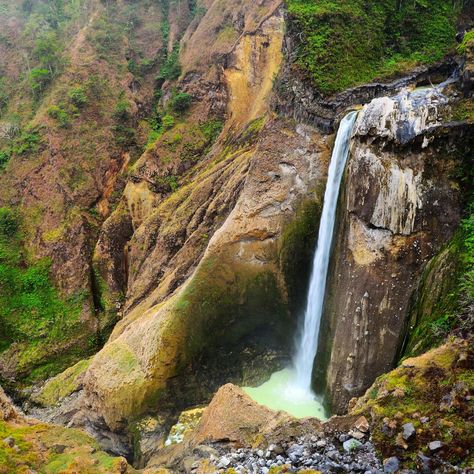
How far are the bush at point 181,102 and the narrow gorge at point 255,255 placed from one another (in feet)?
0.49

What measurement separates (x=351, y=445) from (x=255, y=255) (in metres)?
9.58

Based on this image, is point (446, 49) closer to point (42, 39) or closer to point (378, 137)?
point (378, 137)

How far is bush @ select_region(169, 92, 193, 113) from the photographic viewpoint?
104ft

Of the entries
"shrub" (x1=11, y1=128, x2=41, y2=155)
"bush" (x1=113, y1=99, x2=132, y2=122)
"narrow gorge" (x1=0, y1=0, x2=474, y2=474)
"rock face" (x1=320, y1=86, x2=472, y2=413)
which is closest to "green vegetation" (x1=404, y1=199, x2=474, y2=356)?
"narrow gorge" (x1=0, y1=0, x2=474, y2=474)

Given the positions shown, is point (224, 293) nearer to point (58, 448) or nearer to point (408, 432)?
point (58, 448)

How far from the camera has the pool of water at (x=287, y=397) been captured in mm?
13250

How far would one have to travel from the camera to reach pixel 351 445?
23.7ft

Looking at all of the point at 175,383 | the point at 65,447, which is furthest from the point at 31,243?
the point at 65,447

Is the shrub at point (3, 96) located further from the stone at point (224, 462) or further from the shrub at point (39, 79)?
the stone at point (224, 462)

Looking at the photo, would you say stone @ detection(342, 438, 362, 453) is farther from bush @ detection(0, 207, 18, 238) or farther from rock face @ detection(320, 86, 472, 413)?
bush @ detection(0, 207, 18, 238)

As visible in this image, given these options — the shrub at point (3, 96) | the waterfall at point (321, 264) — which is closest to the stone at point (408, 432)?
the waterfall at point (321, 264)

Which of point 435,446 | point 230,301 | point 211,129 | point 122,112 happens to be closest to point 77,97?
point 122,112

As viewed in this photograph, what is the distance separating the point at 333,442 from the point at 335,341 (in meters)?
5.65

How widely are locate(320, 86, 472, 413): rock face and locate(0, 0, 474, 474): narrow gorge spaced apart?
0.19 feet
